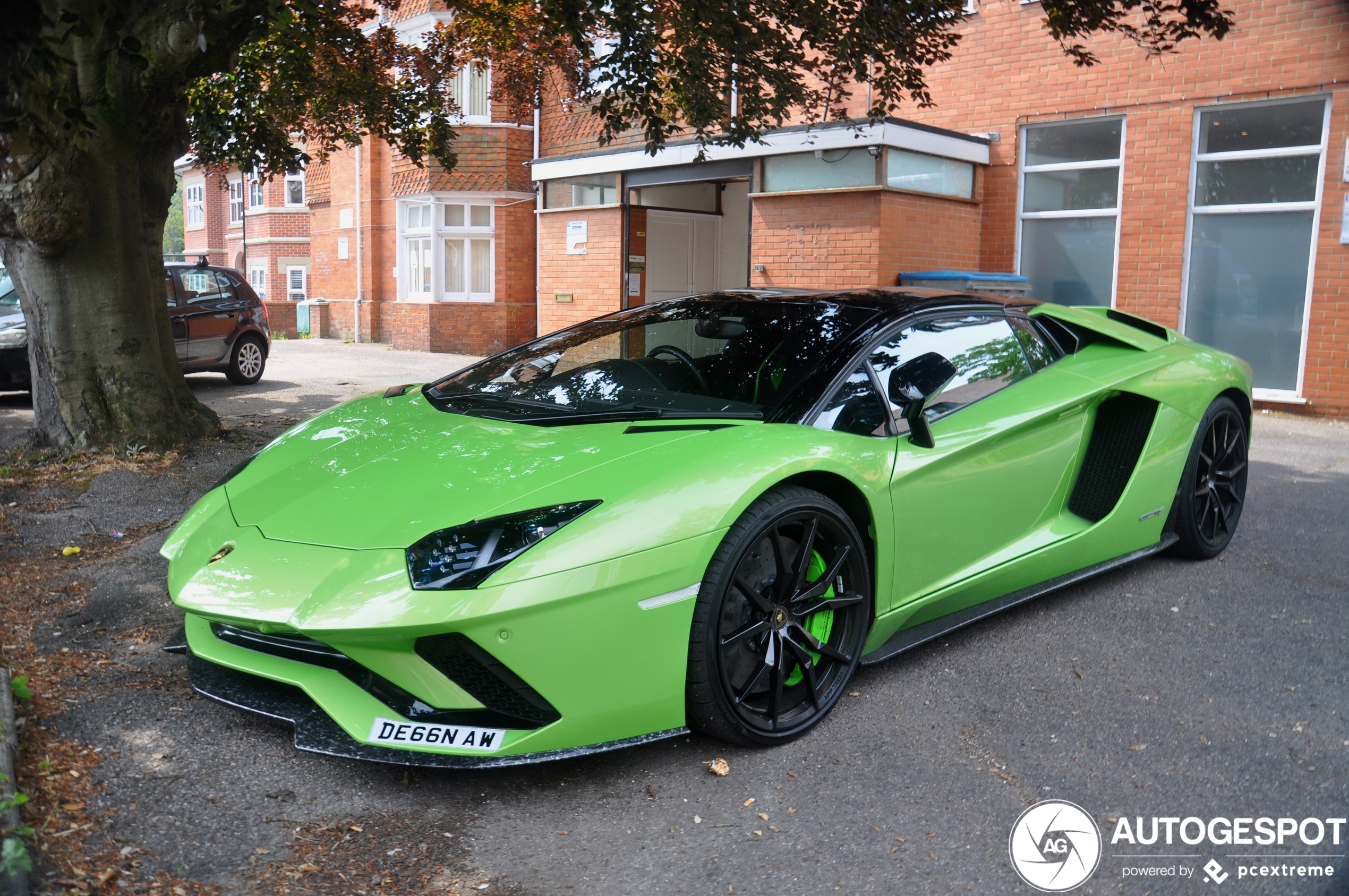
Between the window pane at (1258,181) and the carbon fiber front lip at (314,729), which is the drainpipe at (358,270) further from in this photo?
the carbon fiber front lip at (314,729)

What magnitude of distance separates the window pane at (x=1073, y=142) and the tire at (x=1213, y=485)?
8.00m

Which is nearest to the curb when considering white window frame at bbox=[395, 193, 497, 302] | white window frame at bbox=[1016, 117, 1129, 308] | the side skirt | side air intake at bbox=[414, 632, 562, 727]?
side air intake at bbox=[414, 632, 562, 727]

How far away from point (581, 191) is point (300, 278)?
17583 mm

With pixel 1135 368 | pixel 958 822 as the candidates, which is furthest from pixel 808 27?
pixel 958 822

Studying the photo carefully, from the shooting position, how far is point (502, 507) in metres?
2.82

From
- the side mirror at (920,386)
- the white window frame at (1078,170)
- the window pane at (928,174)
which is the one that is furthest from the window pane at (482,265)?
the side mirror at (920,386)

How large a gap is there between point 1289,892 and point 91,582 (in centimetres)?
446

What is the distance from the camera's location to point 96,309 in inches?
277

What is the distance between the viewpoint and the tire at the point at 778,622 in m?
2.90

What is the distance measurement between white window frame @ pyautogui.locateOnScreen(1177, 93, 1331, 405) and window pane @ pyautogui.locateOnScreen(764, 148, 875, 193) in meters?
3.48

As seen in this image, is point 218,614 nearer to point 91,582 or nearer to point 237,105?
point 91,582

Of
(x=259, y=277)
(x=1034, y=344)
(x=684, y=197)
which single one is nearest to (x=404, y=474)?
(x=1034, y=344)

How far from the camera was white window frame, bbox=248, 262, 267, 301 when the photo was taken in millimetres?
31375

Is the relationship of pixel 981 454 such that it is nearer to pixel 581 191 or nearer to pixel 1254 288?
pixel 1254 288
